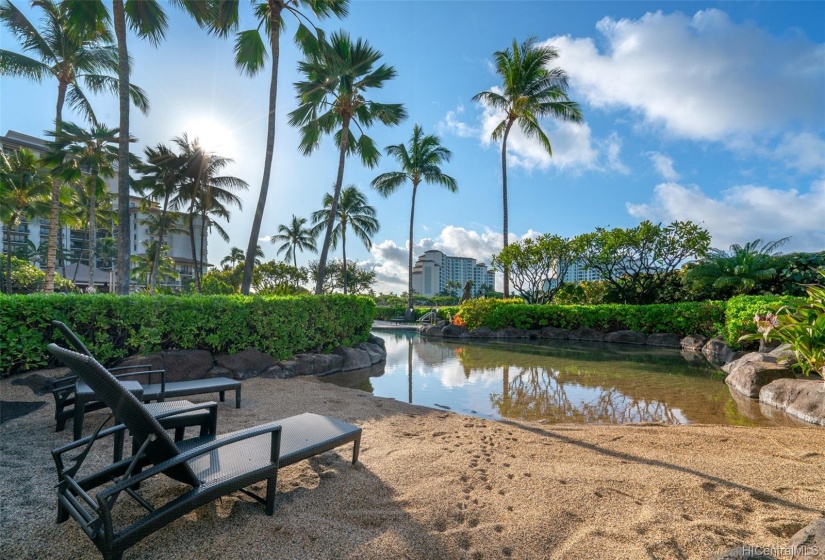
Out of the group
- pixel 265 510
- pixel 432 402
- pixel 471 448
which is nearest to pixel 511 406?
pixel 432 402

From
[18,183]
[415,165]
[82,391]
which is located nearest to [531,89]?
[415,165]

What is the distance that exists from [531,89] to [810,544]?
77.0 ft

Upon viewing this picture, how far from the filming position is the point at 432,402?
6266 millimetres

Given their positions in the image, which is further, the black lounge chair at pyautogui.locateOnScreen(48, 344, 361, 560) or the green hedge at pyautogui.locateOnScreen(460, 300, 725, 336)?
the green hedge at pyautogui.locateOnScreen(460, 300, 725, 336)

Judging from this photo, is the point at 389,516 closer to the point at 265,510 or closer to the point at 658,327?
the point at 265,510

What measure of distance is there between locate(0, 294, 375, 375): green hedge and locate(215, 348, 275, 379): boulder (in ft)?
0.59

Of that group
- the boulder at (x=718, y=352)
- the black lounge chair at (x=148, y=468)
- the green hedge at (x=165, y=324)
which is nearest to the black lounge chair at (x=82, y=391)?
the black lounge chair at (x=148, y=468)

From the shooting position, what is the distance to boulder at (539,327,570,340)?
720 inches

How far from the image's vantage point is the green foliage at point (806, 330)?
209 inches

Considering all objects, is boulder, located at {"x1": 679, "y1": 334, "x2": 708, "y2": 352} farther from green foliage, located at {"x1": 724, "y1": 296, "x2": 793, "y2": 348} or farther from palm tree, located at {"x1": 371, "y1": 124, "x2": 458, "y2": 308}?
palm tree, located at {"x1": 371, "y1": 124, "x2": 458, "y2": 308}

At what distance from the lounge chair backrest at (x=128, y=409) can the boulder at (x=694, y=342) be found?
16.7 meters

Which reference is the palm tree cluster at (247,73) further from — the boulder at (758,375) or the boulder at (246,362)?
the boulder at (758,375)

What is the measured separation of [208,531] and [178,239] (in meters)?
60.5

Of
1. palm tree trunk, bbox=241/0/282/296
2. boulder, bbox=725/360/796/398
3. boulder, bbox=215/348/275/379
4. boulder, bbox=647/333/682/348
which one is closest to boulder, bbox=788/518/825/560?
boulder, bbox=725/360/796/398
